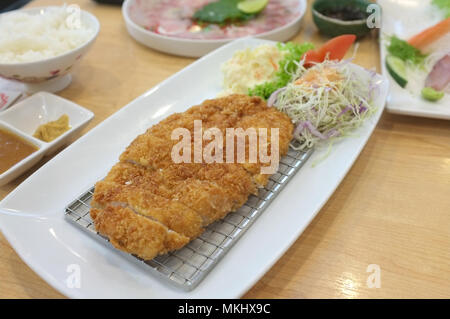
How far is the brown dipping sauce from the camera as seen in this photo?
7.49 ft

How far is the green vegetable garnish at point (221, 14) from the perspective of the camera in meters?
3.89

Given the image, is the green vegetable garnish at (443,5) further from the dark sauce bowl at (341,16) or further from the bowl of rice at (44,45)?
the bowl of rice at (44,45)

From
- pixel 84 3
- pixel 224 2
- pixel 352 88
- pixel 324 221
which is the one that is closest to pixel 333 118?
pixel 352 88

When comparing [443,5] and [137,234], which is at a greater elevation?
[443,5]

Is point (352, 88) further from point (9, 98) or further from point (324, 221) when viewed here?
point (9, 98)

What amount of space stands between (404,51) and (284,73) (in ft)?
3.93

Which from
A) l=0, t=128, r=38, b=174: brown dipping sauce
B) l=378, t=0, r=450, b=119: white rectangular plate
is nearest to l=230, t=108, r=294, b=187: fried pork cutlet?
l=378, t=0, r=450, b=119: white rectangular plate

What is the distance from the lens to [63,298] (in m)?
1.72

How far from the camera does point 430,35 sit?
3230 millimetres

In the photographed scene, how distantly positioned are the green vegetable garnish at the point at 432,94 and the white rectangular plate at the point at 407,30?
0.09 ft
